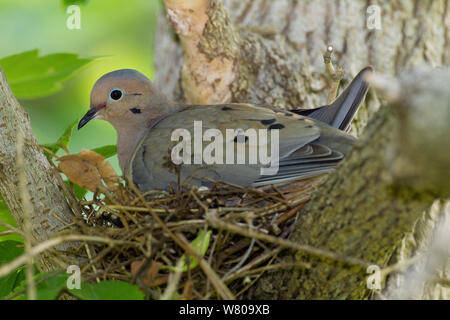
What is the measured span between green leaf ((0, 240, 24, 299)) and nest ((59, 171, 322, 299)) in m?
0.32

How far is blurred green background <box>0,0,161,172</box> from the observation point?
5418 millimetres

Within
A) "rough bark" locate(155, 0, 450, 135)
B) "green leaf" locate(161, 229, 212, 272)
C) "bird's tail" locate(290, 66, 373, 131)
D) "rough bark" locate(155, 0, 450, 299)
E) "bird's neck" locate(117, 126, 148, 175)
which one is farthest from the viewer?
"rough bark" locate(155, 0, 450, 135)

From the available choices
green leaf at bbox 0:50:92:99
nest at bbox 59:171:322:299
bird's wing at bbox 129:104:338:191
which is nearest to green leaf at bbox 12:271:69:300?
nest at bbox 59:171:322:299

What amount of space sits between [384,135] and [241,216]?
0.81 meters

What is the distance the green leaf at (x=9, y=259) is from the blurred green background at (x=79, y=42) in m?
2.76

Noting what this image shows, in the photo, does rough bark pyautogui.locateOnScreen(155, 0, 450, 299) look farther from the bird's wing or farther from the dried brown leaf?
the dried brown leaf

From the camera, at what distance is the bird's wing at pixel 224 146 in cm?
273

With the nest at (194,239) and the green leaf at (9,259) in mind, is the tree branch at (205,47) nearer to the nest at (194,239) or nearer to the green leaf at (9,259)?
the nest at (194,239)

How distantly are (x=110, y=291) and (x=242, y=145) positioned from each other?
3.63ft

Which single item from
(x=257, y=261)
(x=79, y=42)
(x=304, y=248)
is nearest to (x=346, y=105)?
(x=257, y=261)

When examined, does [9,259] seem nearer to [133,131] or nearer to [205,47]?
[133,131]

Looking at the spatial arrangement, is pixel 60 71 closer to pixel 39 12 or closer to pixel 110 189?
pixel 110 189

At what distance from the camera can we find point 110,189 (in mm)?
2668

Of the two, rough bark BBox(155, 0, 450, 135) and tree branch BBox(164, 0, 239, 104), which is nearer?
tree branch BBox(164, 0, 239, 104)
